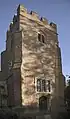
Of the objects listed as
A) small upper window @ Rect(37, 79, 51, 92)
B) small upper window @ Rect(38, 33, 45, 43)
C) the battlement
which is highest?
the battlement

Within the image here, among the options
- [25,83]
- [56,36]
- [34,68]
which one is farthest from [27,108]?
[56,36]

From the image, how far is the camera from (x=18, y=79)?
32375 millimetres

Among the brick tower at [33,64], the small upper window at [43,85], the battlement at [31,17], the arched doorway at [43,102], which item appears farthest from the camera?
the battlement at [31,17]

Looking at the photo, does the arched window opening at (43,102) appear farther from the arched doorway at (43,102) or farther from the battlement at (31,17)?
the battlement at (31,17)

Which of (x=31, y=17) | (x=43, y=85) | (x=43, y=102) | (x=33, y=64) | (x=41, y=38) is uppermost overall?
(x=31, y=17)

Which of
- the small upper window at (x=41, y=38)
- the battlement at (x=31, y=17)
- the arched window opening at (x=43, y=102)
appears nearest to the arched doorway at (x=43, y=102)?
the arched window opening at (x=43, y=102)

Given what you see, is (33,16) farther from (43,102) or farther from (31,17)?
(43,102)

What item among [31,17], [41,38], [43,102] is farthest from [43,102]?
[31,17]

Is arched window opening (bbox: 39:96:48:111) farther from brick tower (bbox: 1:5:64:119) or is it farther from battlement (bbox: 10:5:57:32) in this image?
battlement (bbox: 10:5:57:32)

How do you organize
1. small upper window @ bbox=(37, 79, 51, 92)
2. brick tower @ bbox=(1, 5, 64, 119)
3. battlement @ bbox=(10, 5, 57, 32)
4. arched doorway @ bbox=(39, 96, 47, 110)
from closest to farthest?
brick tower @ bbox=(1, 5, 64, 119) → arched doorway @ bbox=(39, 96, 47, 110) → small upper window @ bbox=(37, 79, 51, 92) → battlement @ bbox=(10, 5, 57, 32)

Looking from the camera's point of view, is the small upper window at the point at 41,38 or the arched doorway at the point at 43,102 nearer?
the arched doorway at the point at 43,102

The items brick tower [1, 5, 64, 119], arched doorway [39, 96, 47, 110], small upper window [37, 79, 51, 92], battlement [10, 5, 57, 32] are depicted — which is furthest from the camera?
battlement [10, 5, 57, 32]

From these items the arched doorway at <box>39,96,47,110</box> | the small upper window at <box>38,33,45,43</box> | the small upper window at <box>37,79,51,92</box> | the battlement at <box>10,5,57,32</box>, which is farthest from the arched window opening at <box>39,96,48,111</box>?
the battlement at <box>10,5,57,32</box>

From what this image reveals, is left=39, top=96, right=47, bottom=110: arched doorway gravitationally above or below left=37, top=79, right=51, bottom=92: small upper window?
below
